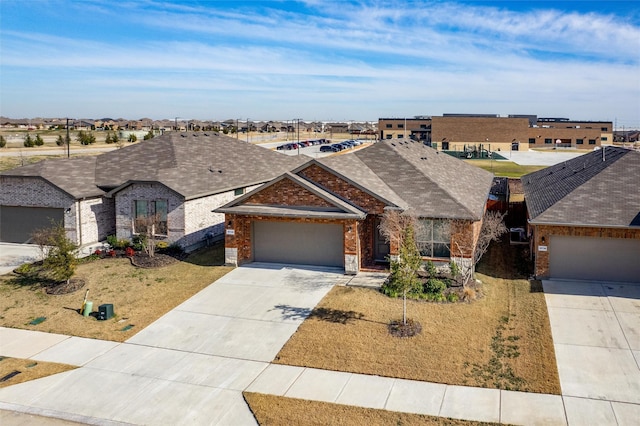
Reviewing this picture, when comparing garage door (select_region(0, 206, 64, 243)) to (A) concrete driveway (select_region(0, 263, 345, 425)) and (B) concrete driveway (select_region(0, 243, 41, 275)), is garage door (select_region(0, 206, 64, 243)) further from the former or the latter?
(A) concrete driveway (select_region(0, 263, 345, 425))

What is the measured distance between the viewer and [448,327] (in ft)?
52.0

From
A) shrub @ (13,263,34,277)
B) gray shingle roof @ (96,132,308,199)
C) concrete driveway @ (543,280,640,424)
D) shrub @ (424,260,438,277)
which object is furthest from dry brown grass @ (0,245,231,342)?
concrete driveway @ (543,280,640,424)

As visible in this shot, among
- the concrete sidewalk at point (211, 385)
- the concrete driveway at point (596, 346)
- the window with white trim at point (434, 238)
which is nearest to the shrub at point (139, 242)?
the concrete sidewalk at point (211, 385)

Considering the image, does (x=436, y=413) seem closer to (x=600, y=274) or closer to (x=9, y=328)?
(x=600, y=274)

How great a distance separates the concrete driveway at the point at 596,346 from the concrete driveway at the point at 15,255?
69.4 feet

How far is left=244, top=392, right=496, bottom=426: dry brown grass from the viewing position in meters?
11.1

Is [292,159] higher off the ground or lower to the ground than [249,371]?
higher

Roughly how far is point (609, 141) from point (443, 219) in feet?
359

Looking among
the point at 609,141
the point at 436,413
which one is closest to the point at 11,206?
the point at 436,413

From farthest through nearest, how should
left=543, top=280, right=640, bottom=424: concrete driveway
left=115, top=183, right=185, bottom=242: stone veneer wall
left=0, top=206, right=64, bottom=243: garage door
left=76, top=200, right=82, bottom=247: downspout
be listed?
1. left=0, top=206, right=64, bottom=243: garage door
2. left=76, top=200, right=82, bottom=247: downspout
3. left=115, top=183, right=185, bottom=242: stone veneer wall
4. left=543, top=280, right=640, bottom=424: concrete driveway

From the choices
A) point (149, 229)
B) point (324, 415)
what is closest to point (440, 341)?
point (324, 415)

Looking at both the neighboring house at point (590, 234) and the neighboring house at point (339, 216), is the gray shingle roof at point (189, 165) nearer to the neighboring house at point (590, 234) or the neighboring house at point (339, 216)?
the neighboring house at point (339, 216)

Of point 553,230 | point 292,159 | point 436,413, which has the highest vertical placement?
point 292,159

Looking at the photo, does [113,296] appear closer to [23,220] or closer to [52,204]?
[52,204]
